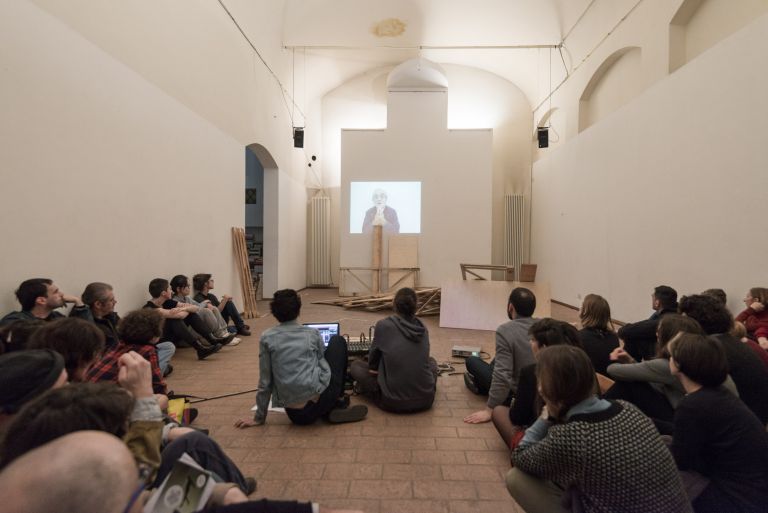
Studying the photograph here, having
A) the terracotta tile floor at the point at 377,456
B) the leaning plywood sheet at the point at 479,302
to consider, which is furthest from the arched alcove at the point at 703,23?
the terracotta tile floor at the point at 377,456

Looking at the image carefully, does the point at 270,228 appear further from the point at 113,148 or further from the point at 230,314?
the point at 113,148

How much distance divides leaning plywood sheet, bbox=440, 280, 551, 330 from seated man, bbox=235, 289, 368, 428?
394 cm

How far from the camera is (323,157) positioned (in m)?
13.2

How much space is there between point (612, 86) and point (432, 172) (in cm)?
467

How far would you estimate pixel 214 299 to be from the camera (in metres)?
5.86

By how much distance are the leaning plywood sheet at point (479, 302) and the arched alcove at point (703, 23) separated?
392cm

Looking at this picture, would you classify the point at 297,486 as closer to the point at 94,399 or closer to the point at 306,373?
the point at 306,373

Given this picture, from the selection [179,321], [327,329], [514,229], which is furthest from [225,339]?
[514,229]

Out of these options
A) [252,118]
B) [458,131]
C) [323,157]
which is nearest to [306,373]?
[252,118]

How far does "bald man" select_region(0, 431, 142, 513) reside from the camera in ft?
2.13

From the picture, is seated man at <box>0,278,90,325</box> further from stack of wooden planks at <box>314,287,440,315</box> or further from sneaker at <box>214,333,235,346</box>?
stack of wooden planks at <box>314,287,440,315</box>

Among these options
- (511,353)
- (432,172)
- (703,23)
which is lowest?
(511,353)

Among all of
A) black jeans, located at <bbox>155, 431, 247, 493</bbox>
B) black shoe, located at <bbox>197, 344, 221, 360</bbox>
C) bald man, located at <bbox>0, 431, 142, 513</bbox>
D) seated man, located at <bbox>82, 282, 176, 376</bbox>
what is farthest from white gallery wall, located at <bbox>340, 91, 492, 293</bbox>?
bald man, located at <bbox>0, 431, 142, 513</bbox>

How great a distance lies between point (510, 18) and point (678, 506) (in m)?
10.9
